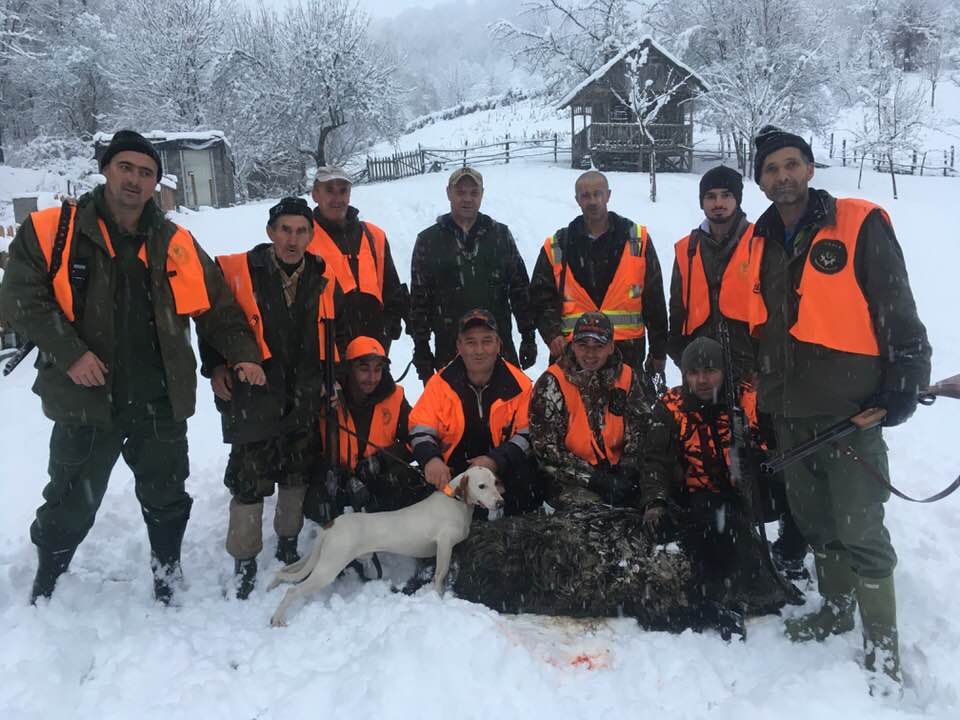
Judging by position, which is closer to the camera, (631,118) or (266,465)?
(266,465)

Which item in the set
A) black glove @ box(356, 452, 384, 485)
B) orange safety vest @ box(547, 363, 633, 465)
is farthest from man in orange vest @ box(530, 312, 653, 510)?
black glove @ box(356, 452, 384, 485)

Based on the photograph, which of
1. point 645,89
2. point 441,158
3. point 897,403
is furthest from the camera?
point 441,158

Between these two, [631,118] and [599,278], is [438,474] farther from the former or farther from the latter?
[631,118]

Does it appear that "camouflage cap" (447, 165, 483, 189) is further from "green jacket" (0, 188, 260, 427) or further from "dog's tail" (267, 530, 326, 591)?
"dog's tail" (267, 530, 326, 591)

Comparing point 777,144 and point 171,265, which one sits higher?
point 777,144

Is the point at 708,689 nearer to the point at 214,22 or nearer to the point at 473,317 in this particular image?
the point at 473,317

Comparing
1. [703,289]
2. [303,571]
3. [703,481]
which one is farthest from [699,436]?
[303,571]

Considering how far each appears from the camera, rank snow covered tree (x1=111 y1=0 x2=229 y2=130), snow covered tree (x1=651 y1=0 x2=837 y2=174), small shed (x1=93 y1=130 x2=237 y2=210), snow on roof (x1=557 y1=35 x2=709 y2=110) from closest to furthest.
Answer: small shed (x1=93 y1=130 x2=237 y2=210), snow covered tree (x1=651 y1=0 x2=837 y2=174), snow on roof (x1=557 y1=35 x2=709 y2=110), snow covered tree (x1=111 y1=0 x2=229 y2=130)

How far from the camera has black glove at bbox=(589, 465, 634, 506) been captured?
12.9 ft

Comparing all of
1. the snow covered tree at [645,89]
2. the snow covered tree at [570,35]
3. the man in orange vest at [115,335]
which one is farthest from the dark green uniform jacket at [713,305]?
the snow covered tree at [570,35]

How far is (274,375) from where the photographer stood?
12.0 feet

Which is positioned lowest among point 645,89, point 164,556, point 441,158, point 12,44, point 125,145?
point 164,556

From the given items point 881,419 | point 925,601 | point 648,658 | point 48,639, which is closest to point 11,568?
point 48,639

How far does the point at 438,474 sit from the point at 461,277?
1.50 metres
